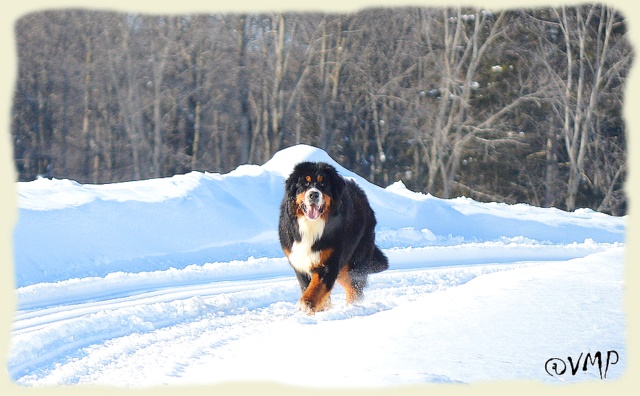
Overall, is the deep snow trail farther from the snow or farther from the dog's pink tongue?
the dog's pink tongue

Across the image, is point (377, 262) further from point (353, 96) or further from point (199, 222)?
→ point (353, 96)

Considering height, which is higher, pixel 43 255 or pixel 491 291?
pixel 491 291

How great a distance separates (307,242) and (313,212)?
0.36m

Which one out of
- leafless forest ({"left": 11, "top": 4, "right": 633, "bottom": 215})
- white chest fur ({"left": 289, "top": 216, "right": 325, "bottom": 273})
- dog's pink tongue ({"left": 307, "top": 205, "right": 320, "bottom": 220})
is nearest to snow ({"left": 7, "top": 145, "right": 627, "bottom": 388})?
white chest fur ({"left": 289, "top": 216, "right": 325, "bottom": 273})

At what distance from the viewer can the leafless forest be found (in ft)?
74.4

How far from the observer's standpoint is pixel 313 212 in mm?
7766

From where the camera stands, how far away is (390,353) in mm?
5355

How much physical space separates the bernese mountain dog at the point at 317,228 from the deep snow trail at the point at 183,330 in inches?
14.0

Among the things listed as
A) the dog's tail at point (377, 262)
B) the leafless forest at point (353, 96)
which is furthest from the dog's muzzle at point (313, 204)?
the leafless forest at point (353, 96)

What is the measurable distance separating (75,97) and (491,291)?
22002mm

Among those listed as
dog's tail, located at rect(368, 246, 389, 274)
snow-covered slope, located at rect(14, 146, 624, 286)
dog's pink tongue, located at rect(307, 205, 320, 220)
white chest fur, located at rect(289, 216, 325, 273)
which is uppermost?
dog's pink tongue, located at rect(307, 205, 320, 220)

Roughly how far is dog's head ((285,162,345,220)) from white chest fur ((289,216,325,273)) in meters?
0.08

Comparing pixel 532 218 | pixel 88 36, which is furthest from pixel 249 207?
pixel 88 36

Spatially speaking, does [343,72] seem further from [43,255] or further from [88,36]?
[43,255]
